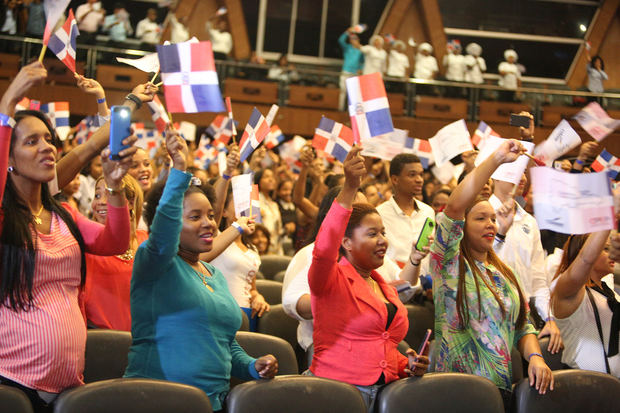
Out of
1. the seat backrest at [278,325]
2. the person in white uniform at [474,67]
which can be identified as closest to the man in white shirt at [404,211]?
the seat backrest at [278,325]

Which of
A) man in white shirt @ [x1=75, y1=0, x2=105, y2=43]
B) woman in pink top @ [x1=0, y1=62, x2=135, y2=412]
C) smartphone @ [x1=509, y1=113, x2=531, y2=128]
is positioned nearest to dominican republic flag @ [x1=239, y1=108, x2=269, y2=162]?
smartphone @ [x1=509, y1=113, x2=531, y2=128]

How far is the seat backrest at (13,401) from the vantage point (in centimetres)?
177

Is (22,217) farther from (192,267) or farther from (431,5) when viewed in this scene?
(431,5)

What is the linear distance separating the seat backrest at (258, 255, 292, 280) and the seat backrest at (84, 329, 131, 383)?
2.27 meters

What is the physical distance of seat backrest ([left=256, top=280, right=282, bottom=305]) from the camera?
151 inches

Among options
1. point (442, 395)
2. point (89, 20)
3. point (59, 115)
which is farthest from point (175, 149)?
point (89, 20)

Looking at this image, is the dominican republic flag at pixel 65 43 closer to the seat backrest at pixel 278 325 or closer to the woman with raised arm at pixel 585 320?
the seat backrest at pixel 278 325

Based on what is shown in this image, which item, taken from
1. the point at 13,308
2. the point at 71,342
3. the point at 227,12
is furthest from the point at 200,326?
the point at 227,12

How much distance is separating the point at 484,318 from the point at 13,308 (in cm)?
166

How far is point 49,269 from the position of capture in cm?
197

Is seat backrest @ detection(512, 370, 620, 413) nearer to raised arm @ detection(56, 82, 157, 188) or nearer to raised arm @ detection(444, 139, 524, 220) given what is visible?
raised arm @ detection(444, 139, 524, 220)

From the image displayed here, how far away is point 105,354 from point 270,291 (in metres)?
1.53

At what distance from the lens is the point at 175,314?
80.8 inches

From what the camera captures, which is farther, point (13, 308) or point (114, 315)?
point (114, 315)
